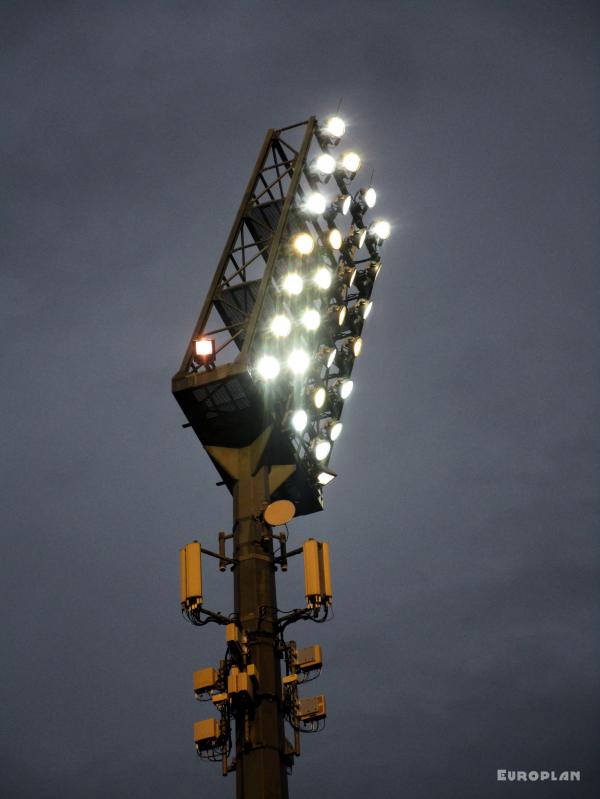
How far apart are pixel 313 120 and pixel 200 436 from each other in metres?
12.1

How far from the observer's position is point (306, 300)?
3406 cm

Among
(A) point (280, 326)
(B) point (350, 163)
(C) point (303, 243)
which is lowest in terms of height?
(A) point (280, 326)

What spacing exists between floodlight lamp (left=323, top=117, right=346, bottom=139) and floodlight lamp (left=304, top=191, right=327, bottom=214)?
3131 millimetres

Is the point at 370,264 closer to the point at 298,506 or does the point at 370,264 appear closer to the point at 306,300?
the point at 306,300

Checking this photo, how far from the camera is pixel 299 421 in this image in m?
31.5

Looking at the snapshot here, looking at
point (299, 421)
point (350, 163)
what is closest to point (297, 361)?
point (299, 421)

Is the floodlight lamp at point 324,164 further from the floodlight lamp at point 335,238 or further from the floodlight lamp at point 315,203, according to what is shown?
the floodlight lamp at point 335,238

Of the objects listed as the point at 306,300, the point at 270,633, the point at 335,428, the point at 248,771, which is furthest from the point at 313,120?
the point at 248,771

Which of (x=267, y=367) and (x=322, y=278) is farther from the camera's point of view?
(x=322, y=278)

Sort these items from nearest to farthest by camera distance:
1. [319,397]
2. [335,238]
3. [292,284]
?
[319,397] → [292,284] → [335,238]

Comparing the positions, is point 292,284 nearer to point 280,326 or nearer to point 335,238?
point 280,326

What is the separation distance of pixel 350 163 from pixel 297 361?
9.40m

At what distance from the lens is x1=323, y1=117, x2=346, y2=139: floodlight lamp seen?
125ft

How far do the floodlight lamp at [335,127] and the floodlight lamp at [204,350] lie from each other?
10.4 m
